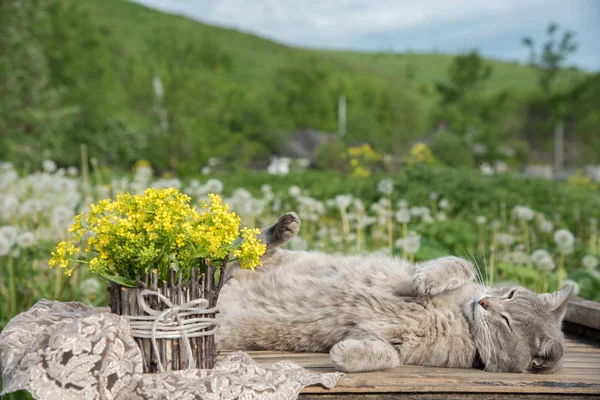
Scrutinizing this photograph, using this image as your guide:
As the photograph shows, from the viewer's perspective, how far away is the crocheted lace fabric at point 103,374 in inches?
82.3

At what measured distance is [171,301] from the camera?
2.32m

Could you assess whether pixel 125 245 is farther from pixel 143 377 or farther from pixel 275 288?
pixel 275 288

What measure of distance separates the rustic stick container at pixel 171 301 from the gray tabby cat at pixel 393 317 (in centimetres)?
58

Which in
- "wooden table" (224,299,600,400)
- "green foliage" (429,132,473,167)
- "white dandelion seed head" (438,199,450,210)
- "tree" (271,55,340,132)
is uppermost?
"tree" (271,55,340,132)

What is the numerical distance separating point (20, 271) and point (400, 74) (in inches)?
2685

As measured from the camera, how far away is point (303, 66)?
3500cm

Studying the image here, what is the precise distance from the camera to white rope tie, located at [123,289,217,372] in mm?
2260

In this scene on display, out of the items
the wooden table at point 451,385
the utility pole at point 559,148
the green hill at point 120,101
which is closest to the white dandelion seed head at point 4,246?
the wooden table at point 451,385

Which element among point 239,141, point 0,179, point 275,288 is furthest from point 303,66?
point 275,288

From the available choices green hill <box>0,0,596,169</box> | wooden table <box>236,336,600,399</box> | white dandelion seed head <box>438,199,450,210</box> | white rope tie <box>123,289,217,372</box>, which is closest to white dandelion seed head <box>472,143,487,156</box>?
green hill <box>0,0,596,169</box>

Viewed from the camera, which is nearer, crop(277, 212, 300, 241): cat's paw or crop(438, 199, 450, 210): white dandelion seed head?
crop(277, 212, 300, 241): cat's paw

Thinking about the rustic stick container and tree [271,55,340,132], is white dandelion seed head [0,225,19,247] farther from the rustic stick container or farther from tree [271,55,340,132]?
tree [271,55,340,132]

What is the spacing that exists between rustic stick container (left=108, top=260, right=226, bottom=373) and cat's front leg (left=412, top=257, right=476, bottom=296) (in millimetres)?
971

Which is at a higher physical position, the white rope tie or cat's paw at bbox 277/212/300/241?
cat's paw at bbox 277/212/300/241
